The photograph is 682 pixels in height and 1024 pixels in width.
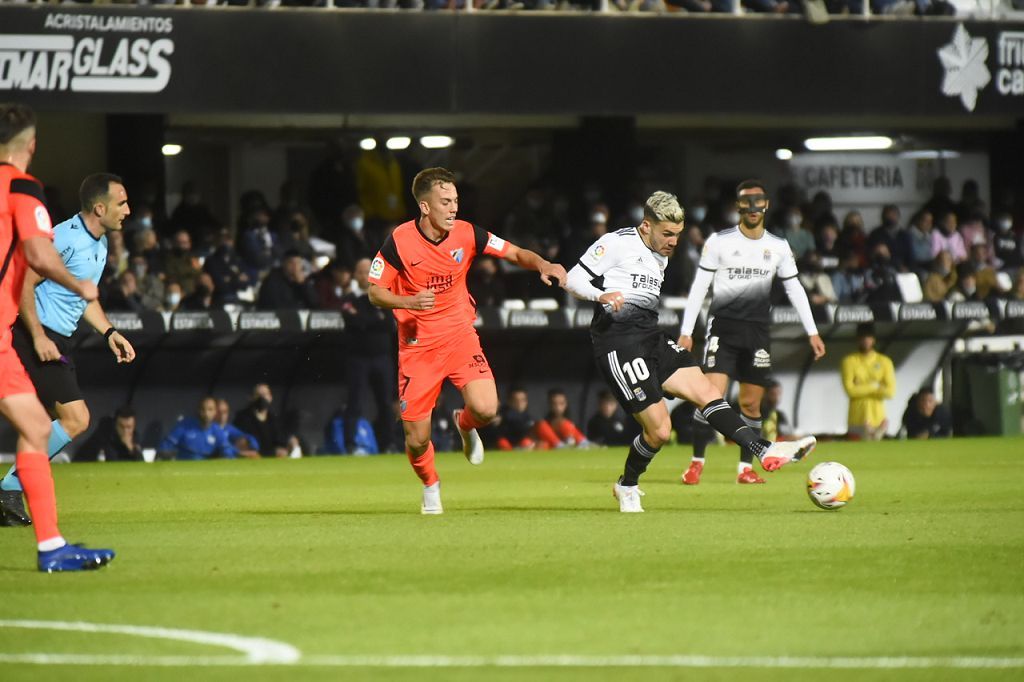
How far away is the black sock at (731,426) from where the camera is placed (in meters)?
11.2

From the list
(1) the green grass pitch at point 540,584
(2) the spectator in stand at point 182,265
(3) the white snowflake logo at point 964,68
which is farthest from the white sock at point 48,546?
(3) the white snowflake logo at point 964,68

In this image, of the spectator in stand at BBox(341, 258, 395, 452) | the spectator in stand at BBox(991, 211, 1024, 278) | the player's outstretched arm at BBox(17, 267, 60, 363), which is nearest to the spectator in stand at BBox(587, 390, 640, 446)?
the spectator in stand at BBox(341, 258, 395, 452)

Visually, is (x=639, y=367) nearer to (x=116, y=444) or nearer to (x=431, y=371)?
(x=431, y=371)

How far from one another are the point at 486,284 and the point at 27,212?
1461 centimetres

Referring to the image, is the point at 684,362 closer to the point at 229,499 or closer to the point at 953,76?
the point at 229,499

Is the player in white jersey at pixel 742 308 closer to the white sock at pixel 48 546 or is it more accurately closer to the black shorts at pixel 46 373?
the black shorts at pixel 46 373

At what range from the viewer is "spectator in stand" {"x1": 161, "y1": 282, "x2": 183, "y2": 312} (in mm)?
20641

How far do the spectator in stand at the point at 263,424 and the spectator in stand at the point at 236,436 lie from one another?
0.09 m

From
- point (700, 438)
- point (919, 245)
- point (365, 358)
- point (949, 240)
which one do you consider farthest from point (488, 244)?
point (949, 240)

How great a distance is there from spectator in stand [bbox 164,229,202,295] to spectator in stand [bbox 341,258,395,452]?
1.83 metres

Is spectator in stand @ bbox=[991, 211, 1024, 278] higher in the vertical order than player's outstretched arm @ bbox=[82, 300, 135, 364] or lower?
higher

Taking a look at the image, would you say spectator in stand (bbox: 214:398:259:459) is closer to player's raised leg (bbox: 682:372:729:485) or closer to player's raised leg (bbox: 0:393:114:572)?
player's raised leg (bbox: 682:372:729:485)

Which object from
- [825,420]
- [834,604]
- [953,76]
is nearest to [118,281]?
[825,420]

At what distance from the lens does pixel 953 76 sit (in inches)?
966
